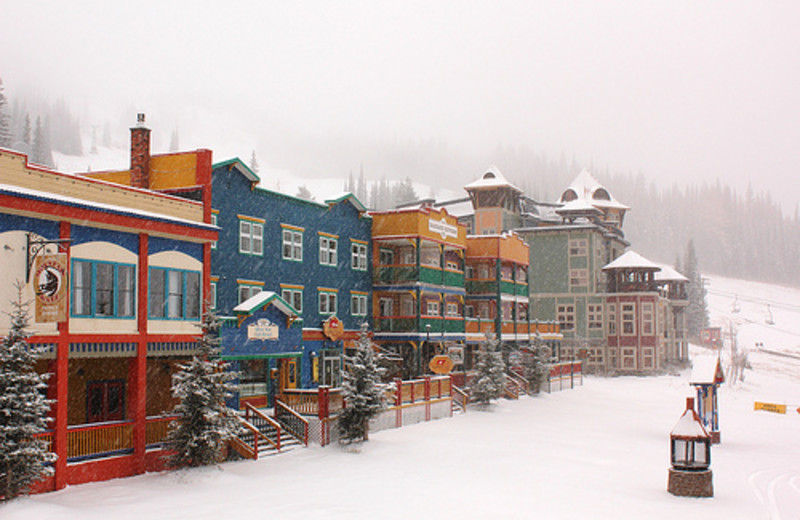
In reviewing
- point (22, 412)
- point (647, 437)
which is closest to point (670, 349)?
point (647, 437)

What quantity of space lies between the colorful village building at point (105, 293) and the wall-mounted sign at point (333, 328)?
12.8 meters

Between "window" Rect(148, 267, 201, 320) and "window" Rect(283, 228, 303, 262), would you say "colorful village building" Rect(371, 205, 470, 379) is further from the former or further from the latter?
"window" Rect(148, 267, 201, 320)

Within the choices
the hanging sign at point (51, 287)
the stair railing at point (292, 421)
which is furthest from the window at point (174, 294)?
the stair railing at point (292, 421)

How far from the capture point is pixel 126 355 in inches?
923

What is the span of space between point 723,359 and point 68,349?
95026 millimetres

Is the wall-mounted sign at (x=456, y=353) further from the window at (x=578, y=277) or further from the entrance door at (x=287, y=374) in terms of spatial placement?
the window at (x=578, y=277)

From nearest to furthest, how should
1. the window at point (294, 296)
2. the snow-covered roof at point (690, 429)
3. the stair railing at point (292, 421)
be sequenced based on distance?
the snow-covered roof at point (690, 429) → the stair railing at point (292, 421) → the window at point (294, 296)

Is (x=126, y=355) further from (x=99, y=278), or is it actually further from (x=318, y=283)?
(x=318, y=283)

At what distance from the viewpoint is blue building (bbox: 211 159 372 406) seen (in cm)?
3067

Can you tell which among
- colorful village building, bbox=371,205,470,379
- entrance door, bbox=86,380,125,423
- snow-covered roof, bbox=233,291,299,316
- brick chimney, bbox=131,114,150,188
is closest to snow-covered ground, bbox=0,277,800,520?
entrance door, bbox=86,380,125,423

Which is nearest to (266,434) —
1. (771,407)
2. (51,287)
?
(51,287)

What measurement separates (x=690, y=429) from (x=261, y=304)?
15.4m

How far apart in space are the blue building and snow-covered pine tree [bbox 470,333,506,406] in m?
7.21

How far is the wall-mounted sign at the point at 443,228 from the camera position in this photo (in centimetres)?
4375
